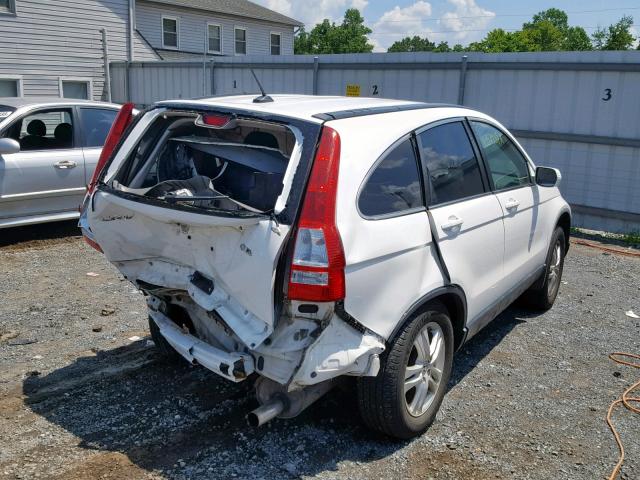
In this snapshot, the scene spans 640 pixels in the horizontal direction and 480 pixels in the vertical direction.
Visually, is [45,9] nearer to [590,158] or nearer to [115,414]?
[590,158]

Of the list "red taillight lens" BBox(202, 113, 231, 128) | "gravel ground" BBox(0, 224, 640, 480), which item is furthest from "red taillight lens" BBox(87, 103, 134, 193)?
"gravel ground" BBox(0, 224, 640, 480)

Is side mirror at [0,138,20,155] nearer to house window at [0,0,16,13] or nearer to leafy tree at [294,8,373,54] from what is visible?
house window at [0,0,16,13]

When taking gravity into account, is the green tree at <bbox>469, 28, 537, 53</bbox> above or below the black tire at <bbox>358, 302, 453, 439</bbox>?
above

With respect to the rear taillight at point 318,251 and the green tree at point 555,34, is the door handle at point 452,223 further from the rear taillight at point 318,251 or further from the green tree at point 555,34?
the green tree at point 555,34

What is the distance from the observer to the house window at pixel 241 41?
2711 centimetres

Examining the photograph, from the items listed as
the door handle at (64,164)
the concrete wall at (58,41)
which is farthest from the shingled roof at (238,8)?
the door handle at (64,164)

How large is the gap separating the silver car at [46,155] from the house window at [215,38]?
1885 cm

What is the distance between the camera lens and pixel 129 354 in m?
4.61

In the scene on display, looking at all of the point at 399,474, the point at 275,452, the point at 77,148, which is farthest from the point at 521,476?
the point at 77,148

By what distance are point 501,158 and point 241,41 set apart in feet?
80.1

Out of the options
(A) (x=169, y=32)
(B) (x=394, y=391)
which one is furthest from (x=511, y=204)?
(A) (x=169, y=32)

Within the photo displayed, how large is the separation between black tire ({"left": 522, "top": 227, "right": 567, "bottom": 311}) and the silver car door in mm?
5358

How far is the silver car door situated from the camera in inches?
282

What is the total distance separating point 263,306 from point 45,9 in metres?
17.8
